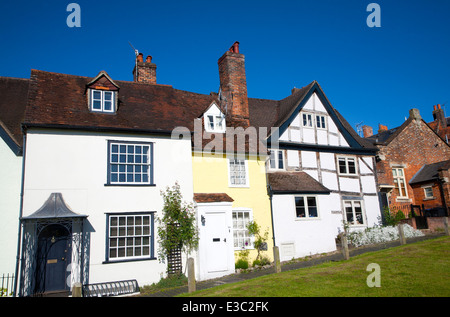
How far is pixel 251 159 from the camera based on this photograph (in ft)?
60.6

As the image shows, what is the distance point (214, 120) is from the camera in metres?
19.0

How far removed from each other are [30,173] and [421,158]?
1073 inches

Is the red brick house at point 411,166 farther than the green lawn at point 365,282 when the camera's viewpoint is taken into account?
Yes

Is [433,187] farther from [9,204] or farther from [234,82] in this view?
[9,204]

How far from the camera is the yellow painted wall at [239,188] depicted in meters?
17.1

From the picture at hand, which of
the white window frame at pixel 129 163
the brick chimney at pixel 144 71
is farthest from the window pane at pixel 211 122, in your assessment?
the brick chimney at pixel 144 71

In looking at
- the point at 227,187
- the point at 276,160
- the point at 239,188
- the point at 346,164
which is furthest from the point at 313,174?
the point at 227,187

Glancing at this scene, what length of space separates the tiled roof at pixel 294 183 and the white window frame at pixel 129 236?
6723 millimetres

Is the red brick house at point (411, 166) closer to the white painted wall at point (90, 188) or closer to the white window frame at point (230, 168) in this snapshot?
the white window frame at point (230, 168)

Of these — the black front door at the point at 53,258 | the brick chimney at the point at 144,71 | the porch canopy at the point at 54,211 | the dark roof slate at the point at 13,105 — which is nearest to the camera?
the porch canopy at the point at 54,211

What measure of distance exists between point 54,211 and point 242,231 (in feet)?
28.1

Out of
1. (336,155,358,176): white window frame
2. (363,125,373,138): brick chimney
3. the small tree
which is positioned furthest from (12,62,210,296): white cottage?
(363,125,373,138): brick chimney

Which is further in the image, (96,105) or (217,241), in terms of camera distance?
(96,105)

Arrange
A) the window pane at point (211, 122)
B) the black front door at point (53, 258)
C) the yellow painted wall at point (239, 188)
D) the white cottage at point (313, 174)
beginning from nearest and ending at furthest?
the black front door at point (53, 258) → the yellow painted wall at point (239, 188) → the white cottage at point (313, 174) → the window pane at point (211, 122)
